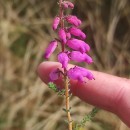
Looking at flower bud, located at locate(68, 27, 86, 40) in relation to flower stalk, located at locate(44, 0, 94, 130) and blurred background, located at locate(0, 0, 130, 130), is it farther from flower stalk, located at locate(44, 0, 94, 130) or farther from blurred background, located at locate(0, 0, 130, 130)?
blurred background, located at locate(0, 0, 130, 130)

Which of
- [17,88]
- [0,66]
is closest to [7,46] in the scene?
[0,66]

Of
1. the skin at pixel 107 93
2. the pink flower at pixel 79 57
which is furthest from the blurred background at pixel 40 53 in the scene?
the pink flower at pixel 79 57

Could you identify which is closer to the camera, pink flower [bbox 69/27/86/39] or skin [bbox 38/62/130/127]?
pink flower [bbox 69/27/86/39]

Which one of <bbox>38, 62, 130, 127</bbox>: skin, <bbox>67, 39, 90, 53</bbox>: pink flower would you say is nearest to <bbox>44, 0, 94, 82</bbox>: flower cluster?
<bbox>67, 39, 90, 53</bbox>: pink flower

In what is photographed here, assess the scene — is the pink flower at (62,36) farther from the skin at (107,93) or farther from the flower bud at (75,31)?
the skin at (107,93)

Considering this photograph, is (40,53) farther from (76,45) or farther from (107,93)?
(76,45)

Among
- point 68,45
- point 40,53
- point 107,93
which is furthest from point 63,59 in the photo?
point 40,53

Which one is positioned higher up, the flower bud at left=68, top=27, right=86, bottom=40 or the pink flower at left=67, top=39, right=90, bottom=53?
the flower bud at left=68, top=27, right=86, bottom=40

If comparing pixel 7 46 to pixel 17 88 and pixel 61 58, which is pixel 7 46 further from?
pixel 61 58
